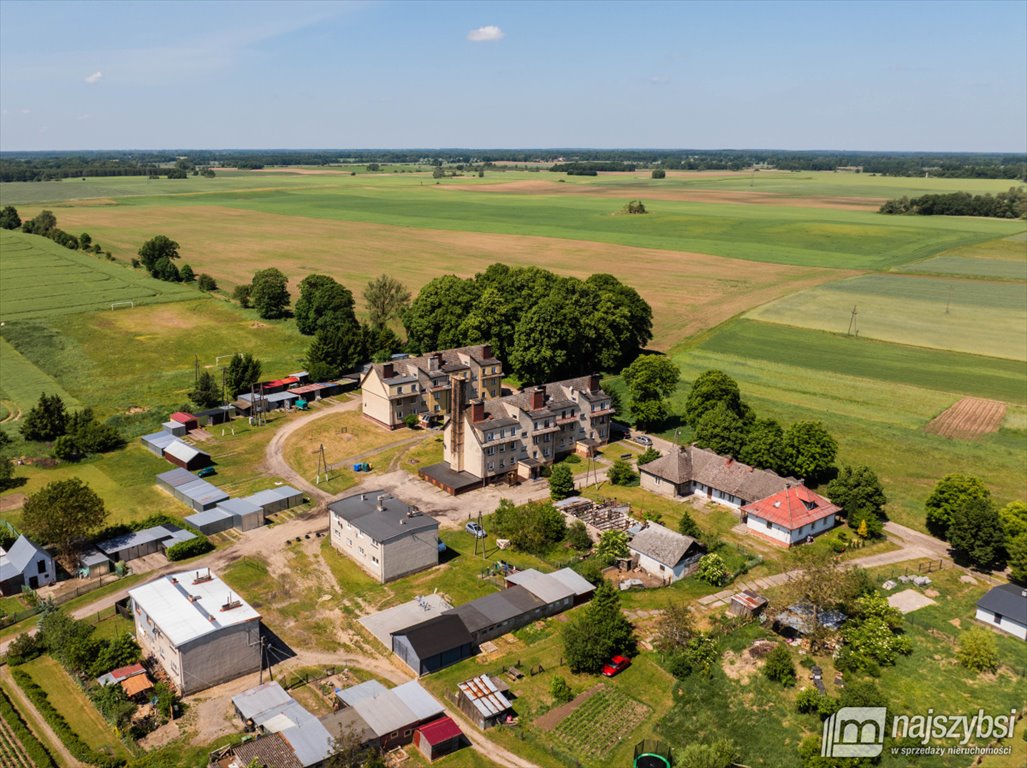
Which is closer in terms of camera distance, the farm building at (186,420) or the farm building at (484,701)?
the farm building at (484,701)

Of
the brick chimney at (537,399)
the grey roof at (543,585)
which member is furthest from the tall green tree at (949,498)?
Answer: the brick chimney at (537,399)

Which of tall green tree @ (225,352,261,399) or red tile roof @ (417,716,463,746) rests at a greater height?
tall green tree @ (225,352,261,399)

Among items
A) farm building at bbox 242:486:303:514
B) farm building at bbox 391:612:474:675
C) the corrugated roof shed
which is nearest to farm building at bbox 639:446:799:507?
farm building at bbox 391:612:474:675

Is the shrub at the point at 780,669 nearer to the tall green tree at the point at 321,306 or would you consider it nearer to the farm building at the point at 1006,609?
the farm building at the point at 1006,609

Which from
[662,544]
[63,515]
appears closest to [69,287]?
[63,515]

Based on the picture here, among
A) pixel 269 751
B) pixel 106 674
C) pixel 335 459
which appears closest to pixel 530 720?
pixel 269 751

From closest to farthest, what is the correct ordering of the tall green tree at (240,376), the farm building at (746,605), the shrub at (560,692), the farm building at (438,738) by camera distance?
the farm building at (438,738) < the shrub at (560,692) < the farm building at (746,605) < the tall green tree at (240,376)

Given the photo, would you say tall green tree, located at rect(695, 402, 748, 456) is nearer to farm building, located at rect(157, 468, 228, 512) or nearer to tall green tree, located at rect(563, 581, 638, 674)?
tall green tree, located at rect(563, 581, 638, 674)
